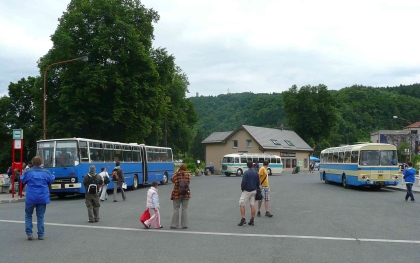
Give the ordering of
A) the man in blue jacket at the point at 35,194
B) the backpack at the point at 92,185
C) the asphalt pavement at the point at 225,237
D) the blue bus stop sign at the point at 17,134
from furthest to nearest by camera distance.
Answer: the blue bus stop sign at the point at 17,134, the backpack at the point at 92,185, the man in blue jacket at the point at 35,194, the asphalt pavement at the point at 225,237

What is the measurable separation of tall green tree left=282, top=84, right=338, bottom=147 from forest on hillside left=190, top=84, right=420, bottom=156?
0.84 meters

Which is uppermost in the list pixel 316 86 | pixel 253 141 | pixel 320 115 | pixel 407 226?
pixel 316 86

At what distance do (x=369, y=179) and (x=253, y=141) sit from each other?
45712 millimetres

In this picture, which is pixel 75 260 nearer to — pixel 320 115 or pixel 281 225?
pixel 281 225

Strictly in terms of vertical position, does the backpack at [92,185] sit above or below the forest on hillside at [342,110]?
below

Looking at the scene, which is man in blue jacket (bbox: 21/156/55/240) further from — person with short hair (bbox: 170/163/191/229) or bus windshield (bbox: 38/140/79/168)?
bus windshield (bbox: 38/140/79/168)

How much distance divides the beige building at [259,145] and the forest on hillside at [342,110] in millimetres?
10007

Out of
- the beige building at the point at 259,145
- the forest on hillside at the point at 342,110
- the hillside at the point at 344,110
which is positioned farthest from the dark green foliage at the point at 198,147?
the beige building at the point at 259,145

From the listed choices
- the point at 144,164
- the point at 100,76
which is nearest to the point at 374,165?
the point at 144,164

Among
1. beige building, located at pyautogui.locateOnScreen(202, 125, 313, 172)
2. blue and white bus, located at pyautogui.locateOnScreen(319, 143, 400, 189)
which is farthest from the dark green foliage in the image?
blue and white bus, located at pyautogui.locateOnScreen(319, 143, 400, 189)

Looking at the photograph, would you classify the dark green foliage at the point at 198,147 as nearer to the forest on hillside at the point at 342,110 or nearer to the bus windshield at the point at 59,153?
the forest on hillside at the point at 342,110

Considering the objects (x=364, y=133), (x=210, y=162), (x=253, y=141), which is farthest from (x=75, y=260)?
(x=364, y=133)

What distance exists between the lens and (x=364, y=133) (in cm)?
10231

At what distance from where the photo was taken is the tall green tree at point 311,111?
283ft
